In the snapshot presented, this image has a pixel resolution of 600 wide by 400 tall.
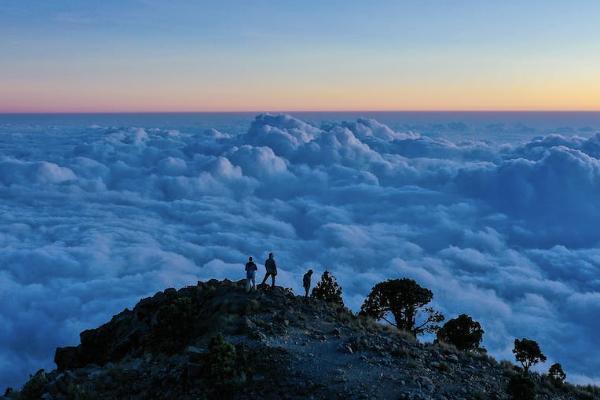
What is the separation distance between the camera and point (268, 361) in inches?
700

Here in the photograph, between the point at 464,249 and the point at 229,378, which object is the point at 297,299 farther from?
the point at 464,249

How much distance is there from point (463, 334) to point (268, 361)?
1876 cm

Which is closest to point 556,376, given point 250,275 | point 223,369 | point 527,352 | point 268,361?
point 527,352

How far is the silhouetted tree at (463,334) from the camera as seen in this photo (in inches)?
1249

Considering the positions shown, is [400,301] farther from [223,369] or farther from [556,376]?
[223,369]

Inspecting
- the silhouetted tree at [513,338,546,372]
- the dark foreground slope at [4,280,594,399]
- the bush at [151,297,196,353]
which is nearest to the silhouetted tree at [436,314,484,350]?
the silhouetted tree at [513,338,546,372]

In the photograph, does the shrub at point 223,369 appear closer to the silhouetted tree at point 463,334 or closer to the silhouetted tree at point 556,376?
the silhouetted tree at point 556,376

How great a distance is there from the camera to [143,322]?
85.6 feet

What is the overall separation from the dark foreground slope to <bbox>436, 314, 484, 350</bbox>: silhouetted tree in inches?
297

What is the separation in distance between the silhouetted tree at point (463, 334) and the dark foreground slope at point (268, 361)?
24.8 ft

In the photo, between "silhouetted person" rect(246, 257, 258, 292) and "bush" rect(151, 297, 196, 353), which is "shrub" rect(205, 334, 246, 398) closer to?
"bush" rect(151, 297, 196, 353)

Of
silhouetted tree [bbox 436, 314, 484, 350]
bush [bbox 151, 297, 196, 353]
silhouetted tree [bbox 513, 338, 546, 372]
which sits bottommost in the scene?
silhouetted tree [bbox 436, 314, 484, 350]

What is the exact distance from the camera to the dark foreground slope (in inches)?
650

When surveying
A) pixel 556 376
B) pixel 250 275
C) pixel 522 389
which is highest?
pixel 250 275
